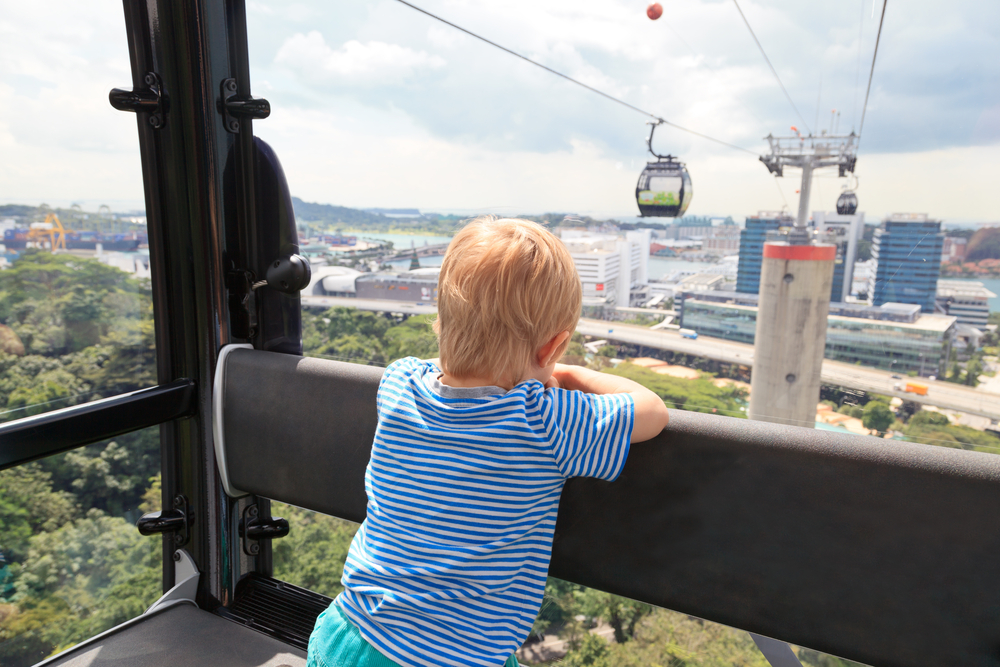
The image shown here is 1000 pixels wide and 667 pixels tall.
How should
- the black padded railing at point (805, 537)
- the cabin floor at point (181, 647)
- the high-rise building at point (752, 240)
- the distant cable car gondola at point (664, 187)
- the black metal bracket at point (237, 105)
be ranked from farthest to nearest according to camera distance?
the distant cable car gondola at point (664, 187), the high-rise building at point (752, 240), the black metal bracket at point (237, 105), the cabin floor at point (181, 647), the black padded railing at point (805, 537)

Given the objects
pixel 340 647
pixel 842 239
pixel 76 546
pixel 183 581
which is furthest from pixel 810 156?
pixel 76 546

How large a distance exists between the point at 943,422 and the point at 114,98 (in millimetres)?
2169

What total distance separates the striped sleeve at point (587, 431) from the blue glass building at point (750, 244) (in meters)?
1.66

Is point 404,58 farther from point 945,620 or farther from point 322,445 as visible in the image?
point 945,620

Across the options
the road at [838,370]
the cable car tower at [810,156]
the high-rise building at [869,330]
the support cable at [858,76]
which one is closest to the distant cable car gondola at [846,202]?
the cable car tower at [810,156]

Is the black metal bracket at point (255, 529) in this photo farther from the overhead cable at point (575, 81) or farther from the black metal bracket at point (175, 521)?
the overhead cable at point (575, 81)

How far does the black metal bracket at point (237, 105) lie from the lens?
53.8 inches

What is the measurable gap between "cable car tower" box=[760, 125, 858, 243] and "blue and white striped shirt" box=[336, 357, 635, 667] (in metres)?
1.64

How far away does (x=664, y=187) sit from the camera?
3.61m

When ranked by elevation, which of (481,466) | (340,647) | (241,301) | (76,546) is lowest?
(76,546)

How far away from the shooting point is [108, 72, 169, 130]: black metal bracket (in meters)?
1.27

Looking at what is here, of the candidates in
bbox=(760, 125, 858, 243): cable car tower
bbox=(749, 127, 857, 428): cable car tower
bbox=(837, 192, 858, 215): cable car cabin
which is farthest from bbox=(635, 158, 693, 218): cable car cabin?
bbox=(837, 192, 858, 215): cable car cabin

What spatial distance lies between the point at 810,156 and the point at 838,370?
789 mm

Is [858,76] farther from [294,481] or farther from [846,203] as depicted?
[294,481]
